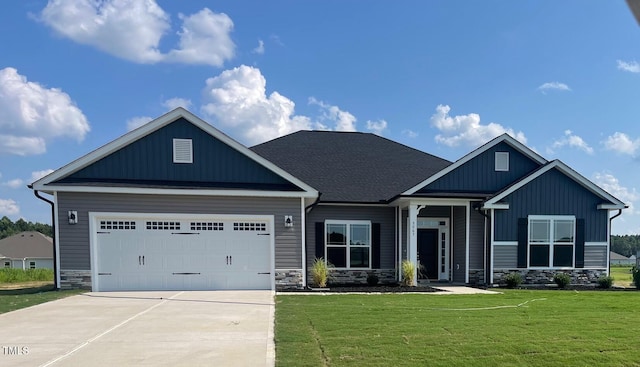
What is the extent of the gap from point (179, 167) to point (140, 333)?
20.9ft

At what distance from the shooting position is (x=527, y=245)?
44.5 ft

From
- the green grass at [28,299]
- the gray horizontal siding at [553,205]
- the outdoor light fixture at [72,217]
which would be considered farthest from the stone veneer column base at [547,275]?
the outdoor light fixture at [72,217]

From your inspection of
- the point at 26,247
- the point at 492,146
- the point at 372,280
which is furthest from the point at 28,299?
the point at 26,247

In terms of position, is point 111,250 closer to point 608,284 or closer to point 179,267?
point 179,267

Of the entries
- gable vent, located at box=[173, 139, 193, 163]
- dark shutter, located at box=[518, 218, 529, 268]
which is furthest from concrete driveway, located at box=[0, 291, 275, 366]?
dark shutter, located at box=[518, 218, 529, 268]

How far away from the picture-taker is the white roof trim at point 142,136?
11148 mm

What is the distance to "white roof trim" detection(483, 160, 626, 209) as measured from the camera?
1325 cm

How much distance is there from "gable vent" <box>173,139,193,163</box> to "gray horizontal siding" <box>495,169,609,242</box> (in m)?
10.1

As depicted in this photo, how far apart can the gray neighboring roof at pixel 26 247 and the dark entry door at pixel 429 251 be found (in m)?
41.8

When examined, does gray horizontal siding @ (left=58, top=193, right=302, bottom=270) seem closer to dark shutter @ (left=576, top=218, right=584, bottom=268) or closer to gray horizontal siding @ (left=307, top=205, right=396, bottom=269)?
gray horizontal siding @ (left=307, top=205, right=396, bottom=269)

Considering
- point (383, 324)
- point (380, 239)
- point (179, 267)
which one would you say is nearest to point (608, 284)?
point (380, 239)

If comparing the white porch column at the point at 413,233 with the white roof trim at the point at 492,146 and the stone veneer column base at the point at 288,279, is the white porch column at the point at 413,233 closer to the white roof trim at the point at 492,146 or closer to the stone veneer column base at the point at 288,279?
the white roof trim at the point at 492,146

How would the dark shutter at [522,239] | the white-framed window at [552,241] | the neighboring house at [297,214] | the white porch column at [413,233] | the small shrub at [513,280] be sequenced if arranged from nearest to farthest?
the neighboring house at [297,214], the small shrub at [513,280], the white porch column at [413,233], the dark shutter at [522,239], the white-framed window at [552,241]

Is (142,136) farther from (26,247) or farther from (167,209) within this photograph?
(26,247)
